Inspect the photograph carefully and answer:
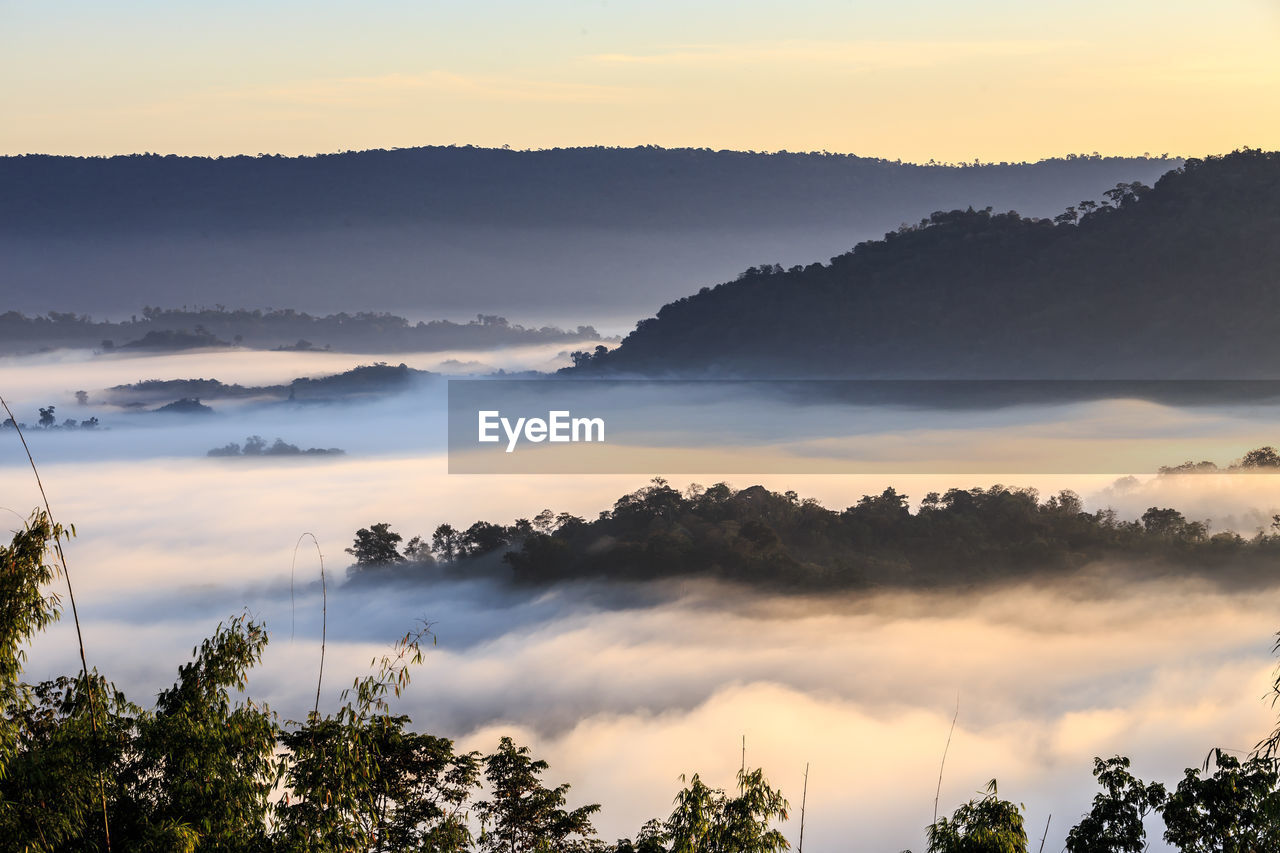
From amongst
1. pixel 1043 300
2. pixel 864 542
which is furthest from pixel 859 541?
pixel 1043 300

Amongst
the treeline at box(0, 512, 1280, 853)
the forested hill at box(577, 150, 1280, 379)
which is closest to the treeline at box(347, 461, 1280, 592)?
the forested hill at box(577, 150, 1280, 379)

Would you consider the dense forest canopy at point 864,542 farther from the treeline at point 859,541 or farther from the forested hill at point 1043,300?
the forested hill at point 1043,300

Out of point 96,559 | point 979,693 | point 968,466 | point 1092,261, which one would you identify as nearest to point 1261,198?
point 1092,261

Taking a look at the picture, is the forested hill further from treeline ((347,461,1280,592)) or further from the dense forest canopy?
treeline ((347,461,1280,592))

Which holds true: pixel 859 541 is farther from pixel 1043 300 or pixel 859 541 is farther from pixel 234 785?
pixel 234 785

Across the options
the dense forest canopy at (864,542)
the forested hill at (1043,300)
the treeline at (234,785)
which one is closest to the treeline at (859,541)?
the dense forest canopy at (864,542)
